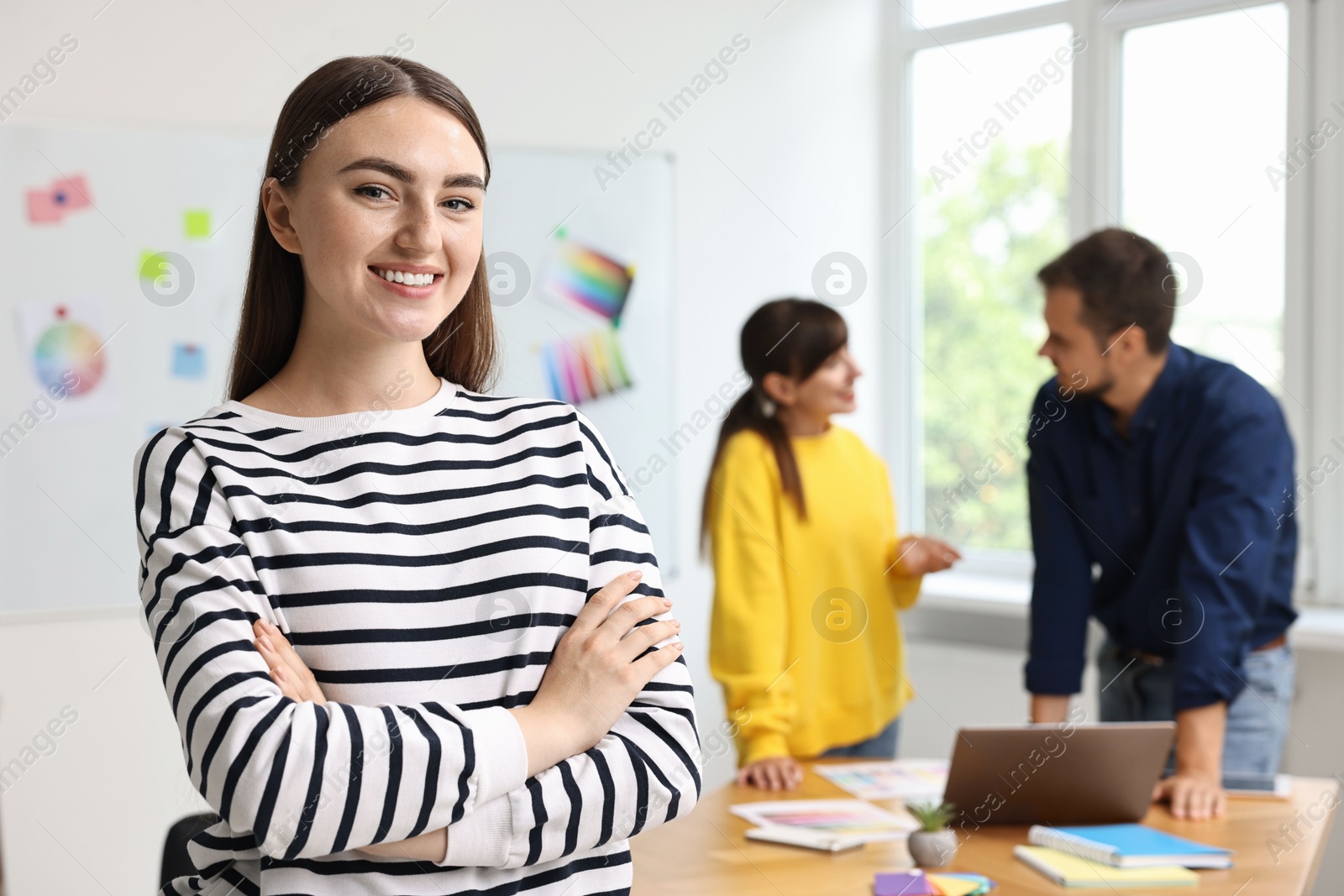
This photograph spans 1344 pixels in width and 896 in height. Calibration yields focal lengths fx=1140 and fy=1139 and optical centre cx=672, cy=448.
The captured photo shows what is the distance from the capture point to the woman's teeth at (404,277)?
1092mm

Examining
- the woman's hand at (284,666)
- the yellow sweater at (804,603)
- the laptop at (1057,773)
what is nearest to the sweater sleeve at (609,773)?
the woman's hand at (284,666)

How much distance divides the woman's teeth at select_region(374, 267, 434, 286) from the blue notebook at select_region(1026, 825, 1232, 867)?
1414mm

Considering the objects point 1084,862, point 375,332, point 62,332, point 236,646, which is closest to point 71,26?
point 62,332

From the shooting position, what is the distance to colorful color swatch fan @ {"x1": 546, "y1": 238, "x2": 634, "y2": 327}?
3.62 metres

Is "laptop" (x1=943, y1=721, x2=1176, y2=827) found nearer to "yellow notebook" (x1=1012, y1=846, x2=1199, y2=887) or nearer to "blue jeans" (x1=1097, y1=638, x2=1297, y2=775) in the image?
"yellow notebook" (x1=1012, y1=846, x2=1199, y2=887)

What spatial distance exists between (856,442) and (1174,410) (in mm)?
740

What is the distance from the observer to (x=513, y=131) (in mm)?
3502

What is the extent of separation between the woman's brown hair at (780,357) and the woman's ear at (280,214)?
61.3 inches

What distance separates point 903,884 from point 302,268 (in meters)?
1.25

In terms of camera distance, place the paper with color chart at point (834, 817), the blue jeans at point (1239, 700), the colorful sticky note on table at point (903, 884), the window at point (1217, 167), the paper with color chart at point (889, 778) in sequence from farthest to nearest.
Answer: the window at point (1217, 167) → the blue jeans at point (1239, 700) → the paper with color chart at point (889, 778) → the paper with color chart at point (834, 817) → the colorful sticky note on table at point (903, 884)

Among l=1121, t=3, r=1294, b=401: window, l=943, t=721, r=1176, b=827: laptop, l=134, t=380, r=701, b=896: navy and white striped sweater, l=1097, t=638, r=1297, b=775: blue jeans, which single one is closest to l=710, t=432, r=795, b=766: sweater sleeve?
l=943, t=721, r=1176, b=827: laptop

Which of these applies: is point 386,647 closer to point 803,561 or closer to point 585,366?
point 803,561

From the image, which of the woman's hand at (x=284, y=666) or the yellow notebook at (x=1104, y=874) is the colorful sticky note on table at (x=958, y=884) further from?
the woman's hand at (x=284, y=666)

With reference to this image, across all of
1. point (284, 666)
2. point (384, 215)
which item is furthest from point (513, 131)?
point (284, 666)
